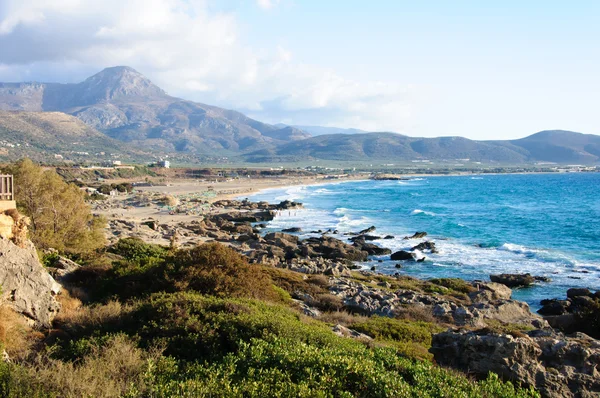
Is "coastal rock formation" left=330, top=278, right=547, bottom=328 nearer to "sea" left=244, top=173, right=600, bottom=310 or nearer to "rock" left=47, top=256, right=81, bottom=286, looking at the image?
"sea" left=244, top=173, right=600, bottom=310

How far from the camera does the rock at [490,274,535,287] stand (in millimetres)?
27359

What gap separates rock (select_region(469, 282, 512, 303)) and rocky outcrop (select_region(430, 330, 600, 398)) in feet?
43.3

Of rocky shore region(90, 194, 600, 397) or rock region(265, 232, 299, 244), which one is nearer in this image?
rocky shore region(90, 194, 600, 397)

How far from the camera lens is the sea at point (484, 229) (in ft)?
102

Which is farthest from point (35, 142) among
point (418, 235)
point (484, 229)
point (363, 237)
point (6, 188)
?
point (6, 188)

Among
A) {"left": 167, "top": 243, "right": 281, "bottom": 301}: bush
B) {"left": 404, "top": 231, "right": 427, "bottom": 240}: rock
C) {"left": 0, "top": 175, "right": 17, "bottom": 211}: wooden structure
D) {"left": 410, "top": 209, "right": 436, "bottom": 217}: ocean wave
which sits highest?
{"left": 0, "top": 175, "right": 17, "bottom": 211}: wooden structure

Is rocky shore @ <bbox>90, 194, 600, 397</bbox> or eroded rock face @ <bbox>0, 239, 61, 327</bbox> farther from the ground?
eroded rock face @ <bbox>0, 239, 61, 327</bbox>

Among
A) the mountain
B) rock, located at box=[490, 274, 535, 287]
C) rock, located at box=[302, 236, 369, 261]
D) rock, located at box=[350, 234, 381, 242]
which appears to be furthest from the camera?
the mountain

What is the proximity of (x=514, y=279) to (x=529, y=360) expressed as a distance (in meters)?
21.3

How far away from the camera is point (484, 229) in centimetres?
4897

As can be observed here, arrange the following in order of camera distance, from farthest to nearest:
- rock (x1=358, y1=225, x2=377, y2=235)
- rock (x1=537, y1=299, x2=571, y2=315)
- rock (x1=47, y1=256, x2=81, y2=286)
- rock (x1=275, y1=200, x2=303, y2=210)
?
rock (x1=275, y1=200, x2=303, y2=210), rock (x1=358, y1=225, x2=377, y2=235), rock (x1=537, y1=299, x2=571, y2=315), rock (x1=47, y1=256, x2=81, y2=286)

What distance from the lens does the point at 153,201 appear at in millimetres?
67375

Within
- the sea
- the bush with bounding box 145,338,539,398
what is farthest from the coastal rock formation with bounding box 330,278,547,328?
the bush with bounding box 145,338,539,398

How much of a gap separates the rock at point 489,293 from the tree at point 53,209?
754 inches
